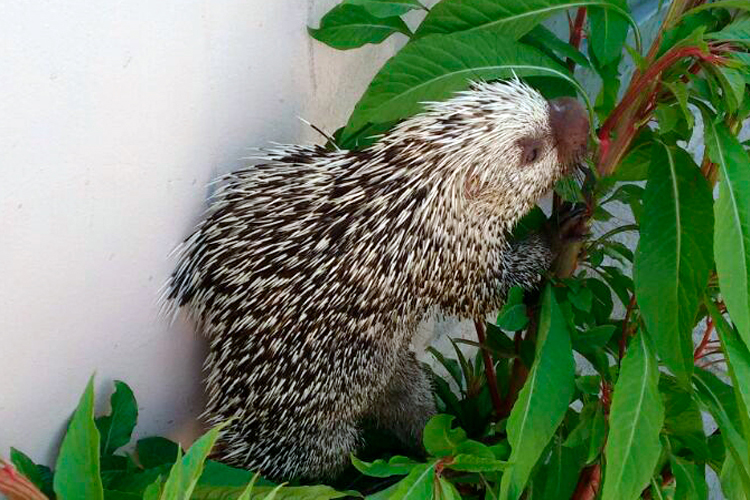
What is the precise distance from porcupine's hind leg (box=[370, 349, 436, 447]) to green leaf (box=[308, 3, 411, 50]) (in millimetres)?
588

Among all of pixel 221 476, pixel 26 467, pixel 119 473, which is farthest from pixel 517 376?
pixel 26 467

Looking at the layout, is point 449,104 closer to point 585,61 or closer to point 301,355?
point 585,61

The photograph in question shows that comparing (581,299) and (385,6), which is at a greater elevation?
(385,6)

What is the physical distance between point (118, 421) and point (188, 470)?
30 centimetres

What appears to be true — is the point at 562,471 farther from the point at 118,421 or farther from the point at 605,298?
the point at 118,421

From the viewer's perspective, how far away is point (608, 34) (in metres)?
0.96

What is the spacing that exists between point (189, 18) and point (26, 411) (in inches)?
20.6

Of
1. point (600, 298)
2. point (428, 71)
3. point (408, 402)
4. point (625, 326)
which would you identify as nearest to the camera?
point (428, 71)

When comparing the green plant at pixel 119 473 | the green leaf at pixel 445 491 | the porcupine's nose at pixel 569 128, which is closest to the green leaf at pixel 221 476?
the green plant at pixel 119 473

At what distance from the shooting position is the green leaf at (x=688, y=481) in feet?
3.10

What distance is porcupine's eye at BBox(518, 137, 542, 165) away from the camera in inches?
41.1

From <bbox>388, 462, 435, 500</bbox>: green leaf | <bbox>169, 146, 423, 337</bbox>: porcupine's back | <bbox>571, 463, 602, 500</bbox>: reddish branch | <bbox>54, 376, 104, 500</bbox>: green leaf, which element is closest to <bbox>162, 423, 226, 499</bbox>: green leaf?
<bbox>54, 376, 104, 500</bbox>: green leaf

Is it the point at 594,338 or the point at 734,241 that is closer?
the point at 734,241

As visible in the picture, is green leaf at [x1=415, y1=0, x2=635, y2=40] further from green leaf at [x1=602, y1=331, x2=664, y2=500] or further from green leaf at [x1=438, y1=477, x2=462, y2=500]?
green leaf at [x1=438, y1=477, x2=462, y2=500]
